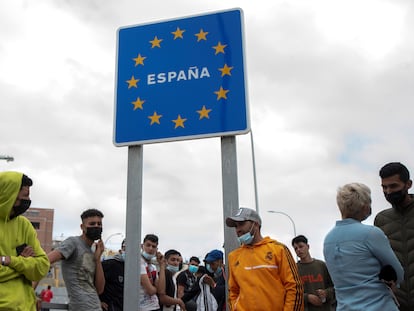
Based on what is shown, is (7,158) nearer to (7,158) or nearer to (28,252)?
(7,158)

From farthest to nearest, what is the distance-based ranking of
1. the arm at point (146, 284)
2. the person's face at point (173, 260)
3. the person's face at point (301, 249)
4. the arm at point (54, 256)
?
the person's face at point (173, 260) < the person's face at point (301, 249) < the arm at point (146, 284) < the arm at point (54, 256)

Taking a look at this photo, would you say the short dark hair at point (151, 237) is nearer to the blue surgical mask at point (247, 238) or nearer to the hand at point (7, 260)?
the blue surgical mask at point (247, 238)

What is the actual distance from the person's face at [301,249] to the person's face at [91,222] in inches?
114

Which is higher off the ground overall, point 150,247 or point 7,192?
point 7,192

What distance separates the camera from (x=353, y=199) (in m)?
3.46

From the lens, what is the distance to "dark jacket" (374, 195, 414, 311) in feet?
11.4

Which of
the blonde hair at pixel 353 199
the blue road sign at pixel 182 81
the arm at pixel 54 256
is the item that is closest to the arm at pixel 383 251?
the blonde hair at pixel 353 199

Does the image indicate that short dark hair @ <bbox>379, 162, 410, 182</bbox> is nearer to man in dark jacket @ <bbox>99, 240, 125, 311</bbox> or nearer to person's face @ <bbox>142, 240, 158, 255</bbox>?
man in dark jacket @ <bbox>99, 240, 125, 311</bbox>

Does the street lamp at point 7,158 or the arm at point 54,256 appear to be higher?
the street lamp at point 7,158

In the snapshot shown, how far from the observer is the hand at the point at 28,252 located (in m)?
3.68

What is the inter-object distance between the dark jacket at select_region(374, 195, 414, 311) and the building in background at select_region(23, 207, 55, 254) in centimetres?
9483

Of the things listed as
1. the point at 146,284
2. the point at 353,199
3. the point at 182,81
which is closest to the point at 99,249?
the point at 146,284

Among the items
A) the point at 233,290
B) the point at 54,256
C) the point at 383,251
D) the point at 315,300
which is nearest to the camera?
the point at 383,251

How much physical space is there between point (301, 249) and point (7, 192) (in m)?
4.14
